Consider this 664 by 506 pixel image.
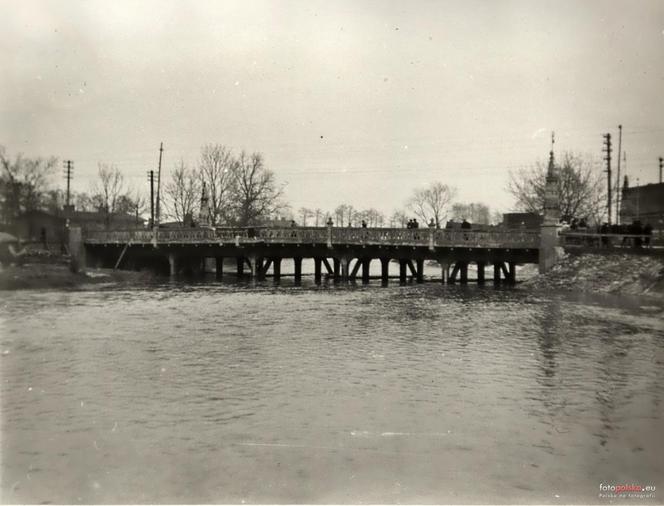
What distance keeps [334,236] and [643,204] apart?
37.1 metres

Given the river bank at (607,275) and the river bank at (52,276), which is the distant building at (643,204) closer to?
the river bank at (607,275)

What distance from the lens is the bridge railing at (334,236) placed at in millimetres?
35094

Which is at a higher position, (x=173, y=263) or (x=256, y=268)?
(x=173, y=263)

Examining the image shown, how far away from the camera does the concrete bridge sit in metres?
35.5

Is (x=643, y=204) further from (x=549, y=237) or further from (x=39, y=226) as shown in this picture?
(x=39, y=226)

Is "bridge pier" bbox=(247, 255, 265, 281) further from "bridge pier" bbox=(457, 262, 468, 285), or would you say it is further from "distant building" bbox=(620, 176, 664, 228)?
"distant building" bbox=(620, 176, 664, 228)

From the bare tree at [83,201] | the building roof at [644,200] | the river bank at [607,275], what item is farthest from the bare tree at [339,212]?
the river bank at [607,275]

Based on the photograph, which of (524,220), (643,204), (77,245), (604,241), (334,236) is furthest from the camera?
(643,204)

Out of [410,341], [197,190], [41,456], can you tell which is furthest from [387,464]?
[197,190]

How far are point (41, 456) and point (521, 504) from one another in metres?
5.70

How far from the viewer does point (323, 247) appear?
1578 inches

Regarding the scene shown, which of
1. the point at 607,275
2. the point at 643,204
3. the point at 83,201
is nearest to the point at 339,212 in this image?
the point at 83,201

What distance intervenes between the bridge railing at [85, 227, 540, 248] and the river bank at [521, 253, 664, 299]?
263 cm

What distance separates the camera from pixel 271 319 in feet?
64.7
